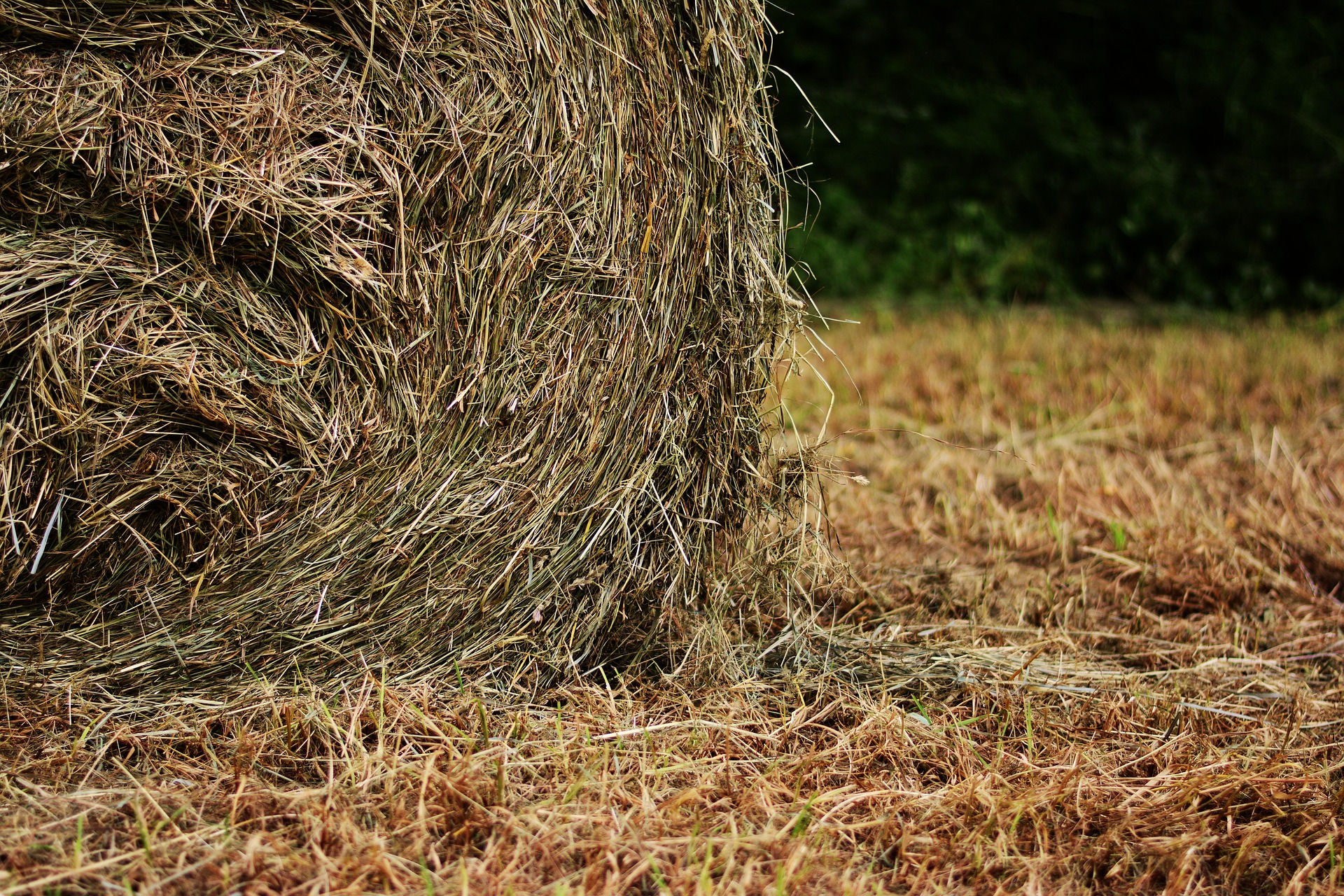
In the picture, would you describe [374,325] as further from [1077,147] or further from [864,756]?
[1077,147]

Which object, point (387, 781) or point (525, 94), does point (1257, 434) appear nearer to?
point (525, 94)

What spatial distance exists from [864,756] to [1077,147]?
18.9 ft

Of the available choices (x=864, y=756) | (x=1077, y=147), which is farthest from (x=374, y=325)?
(x=1077, y=147)

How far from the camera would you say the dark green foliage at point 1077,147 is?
619cm

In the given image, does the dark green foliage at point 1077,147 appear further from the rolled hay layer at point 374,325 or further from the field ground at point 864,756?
the rolled hay layer at point 374,325

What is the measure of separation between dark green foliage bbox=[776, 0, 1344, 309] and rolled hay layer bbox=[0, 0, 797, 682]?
483cm

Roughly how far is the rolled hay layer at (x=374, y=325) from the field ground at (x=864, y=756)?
0.18 meters

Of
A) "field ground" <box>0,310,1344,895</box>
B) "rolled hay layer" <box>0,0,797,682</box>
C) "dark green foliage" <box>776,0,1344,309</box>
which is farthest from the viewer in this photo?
"dark green foliage" <box>776,0,1344,309</box>

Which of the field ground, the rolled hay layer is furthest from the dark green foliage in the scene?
the rolled hay layer

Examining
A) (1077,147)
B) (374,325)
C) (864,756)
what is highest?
(1077,147)

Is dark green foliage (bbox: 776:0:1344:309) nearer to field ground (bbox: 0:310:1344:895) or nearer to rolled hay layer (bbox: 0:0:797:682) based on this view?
field ground (bbox: 0:310:1344:895)

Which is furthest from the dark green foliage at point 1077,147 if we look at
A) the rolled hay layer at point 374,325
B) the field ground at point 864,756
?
the rolled hay layer at point 374,325

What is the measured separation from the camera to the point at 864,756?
5.71ft

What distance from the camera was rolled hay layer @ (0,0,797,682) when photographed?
1.61 metres
